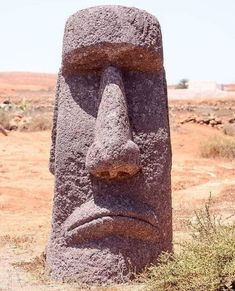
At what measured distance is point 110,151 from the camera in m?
4.93

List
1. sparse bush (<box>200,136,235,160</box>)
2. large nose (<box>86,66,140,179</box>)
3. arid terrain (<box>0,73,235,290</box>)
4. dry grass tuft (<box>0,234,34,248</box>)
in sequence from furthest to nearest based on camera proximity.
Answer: sparse bush (<box>200,136,235,160</box>) → dry grass tuft (<box>0,234,34,248</box>) → arid terrain (<box>0,73,235,290</box>) → large nose (<box>86,66,140,179</box>)

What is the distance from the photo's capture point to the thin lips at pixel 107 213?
5035 mm

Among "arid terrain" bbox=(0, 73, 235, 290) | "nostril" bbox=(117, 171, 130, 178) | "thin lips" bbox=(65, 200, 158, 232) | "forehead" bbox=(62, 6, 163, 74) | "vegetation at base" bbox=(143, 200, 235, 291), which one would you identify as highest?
"forehead" bbox=(62, 6, 163, 74)

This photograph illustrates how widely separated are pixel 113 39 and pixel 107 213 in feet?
4.78

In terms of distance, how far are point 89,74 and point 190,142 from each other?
16002mm

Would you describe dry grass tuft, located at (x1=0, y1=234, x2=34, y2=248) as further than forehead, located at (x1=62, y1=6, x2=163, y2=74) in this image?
Yes

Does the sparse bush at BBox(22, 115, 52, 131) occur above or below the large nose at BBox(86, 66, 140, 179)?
below

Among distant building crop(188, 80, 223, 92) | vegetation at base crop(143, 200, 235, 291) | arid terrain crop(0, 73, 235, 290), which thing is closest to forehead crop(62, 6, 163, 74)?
vegetation at base crop(143, 200, 235, 291)

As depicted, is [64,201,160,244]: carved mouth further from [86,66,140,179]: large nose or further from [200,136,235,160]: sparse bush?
[200,136,235,160]: sparse bush

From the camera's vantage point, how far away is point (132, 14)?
5.21 m

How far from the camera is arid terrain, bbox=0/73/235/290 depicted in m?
5.98

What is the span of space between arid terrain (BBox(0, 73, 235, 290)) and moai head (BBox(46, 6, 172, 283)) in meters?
0.32

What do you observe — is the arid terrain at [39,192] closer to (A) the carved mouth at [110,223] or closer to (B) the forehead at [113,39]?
(A) the carved mouth at [110,223]

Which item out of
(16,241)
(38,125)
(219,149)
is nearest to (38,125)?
(38,125)
